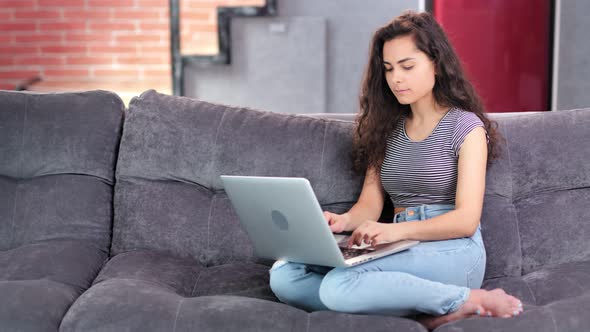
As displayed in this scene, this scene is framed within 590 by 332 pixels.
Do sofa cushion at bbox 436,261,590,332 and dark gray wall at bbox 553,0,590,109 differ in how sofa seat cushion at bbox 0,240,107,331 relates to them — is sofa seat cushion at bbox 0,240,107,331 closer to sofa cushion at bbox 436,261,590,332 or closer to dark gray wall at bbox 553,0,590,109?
sofa cushion at bbox 436,261,590,332

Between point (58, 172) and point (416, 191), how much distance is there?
3.59 ft

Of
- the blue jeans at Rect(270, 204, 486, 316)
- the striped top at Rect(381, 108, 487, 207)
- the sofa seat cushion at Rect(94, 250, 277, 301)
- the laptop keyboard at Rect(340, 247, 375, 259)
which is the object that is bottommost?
the sofa seat cushion at Rect(94, 250, 277, 301)

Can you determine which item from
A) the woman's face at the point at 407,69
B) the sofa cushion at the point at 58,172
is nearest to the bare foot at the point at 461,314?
the woman's face at the point at 407,69

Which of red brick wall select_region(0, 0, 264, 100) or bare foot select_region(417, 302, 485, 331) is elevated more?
red brick wall select_region(0, 0, 264, 100)

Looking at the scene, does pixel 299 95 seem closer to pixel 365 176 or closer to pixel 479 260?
pixel 365 176

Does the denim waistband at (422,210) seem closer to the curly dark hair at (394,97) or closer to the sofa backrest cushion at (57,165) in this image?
the curly dark hair at (394,97)

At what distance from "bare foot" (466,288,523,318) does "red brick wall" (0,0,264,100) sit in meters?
3.44

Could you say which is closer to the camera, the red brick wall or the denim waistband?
the denim waistband

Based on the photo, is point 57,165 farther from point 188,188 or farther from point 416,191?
point 416,191

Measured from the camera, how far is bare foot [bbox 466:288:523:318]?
171 cm

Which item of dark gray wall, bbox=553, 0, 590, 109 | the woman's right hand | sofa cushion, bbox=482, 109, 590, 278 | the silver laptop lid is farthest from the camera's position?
dark gray wall, bbox=553, 0, 590, 109

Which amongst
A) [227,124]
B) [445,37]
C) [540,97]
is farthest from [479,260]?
[540,97]

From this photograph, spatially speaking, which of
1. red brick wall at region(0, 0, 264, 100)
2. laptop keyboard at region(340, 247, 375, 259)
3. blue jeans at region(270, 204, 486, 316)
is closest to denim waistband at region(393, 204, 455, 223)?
blue jeans at region(270, 204, 486, 316)

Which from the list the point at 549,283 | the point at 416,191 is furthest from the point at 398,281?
the point at 549,283
